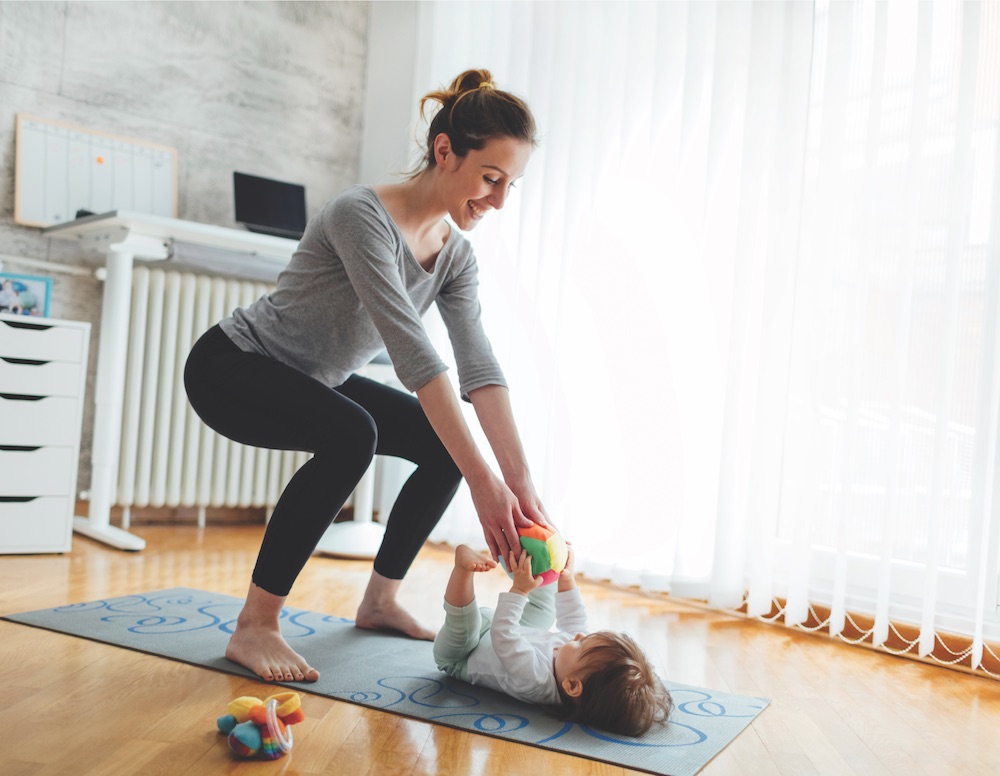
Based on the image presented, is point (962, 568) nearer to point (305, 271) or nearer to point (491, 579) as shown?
point (491, 579)

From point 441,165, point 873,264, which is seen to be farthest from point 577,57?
point 441,165

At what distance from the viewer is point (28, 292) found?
114 inches

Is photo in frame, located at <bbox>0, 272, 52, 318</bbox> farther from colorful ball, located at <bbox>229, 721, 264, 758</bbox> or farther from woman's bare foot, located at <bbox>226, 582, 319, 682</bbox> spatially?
colorful ball, located at <bbox>229, 721, 264, 758</bbox>

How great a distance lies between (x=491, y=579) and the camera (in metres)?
2.76

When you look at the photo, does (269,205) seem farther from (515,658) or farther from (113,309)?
(515,658)

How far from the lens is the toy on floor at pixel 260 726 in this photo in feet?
4.04

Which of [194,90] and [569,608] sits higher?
[194,90]

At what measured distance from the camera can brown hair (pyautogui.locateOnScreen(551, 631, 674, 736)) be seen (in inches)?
56.4

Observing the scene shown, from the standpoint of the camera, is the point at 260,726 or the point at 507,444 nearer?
the point at 260,726

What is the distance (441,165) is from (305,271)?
30cm

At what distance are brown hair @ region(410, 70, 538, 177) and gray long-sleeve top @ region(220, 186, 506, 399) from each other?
0.59 ft

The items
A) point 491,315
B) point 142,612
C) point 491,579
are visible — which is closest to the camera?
point 142,612

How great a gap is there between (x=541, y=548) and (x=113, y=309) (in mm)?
1908

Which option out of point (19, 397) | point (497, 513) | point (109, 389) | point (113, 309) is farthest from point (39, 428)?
point (497, 513)
